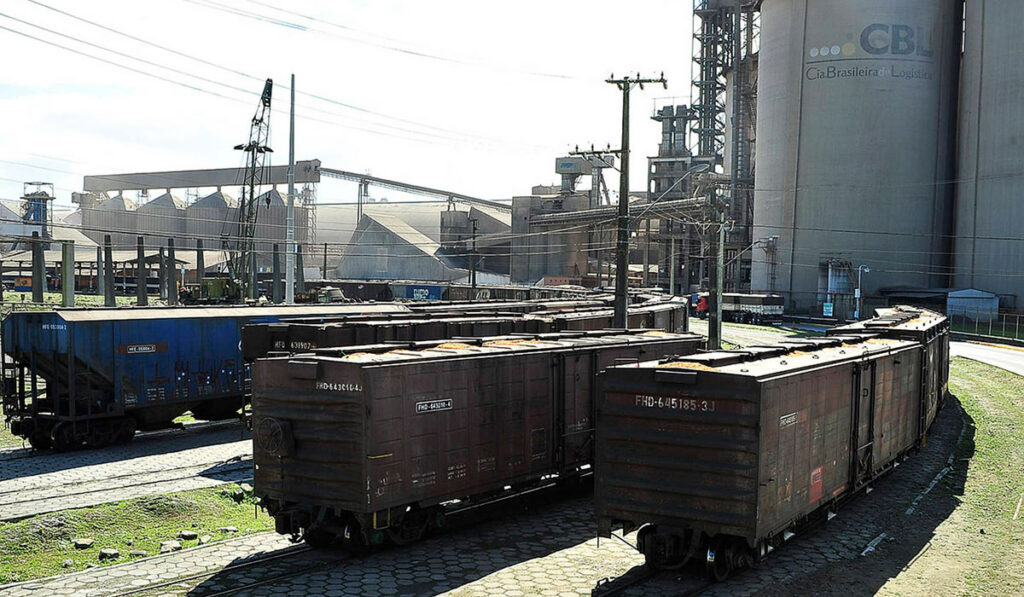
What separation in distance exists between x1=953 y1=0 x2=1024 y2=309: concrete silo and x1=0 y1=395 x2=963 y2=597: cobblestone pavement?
62290 mm

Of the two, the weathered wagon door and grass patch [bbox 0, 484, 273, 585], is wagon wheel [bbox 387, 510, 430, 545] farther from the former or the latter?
the weathered wagon door

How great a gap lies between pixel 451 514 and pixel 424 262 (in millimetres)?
93780

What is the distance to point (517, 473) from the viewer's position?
15.7 metres

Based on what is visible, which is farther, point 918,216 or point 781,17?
point 781,17

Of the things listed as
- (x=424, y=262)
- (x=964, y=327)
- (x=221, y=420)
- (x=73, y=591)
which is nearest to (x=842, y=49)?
(x=964, y=327)

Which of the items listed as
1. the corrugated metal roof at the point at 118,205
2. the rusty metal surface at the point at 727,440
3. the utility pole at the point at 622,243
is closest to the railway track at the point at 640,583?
the rusty metal surface at the point at 727,440

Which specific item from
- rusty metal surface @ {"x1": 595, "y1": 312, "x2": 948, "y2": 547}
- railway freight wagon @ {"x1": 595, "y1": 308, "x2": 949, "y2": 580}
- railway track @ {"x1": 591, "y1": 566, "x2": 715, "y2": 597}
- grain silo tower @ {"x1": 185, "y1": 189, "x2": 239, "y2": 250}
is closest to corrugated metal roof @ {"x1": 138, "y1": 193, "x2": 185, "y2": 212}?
grain silo tower @ {"x1": 185, "y1": 189, "x2": 239, "y2": 250}

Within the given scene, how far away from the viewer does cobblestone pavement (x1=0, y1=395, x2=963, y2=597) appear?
12.2 metres

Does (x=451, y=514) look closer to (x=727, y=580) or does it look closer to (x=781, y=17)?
(x=727, y=580)

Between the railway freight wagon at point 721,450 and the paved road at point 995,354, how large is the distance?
30.9 meters

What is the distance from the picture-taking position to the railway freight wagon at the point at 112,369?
23.1 metres

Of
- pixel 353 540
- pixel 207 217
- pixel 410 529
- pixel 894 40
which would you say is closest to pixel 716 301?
pixel 410 529

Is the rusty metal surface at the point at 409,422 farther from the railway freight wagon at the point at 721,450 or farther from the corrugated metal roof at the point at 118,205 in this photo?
the corrugated metal roof at the point at 118,205

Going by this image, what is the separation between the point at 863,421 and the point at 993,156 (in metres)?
65.0
